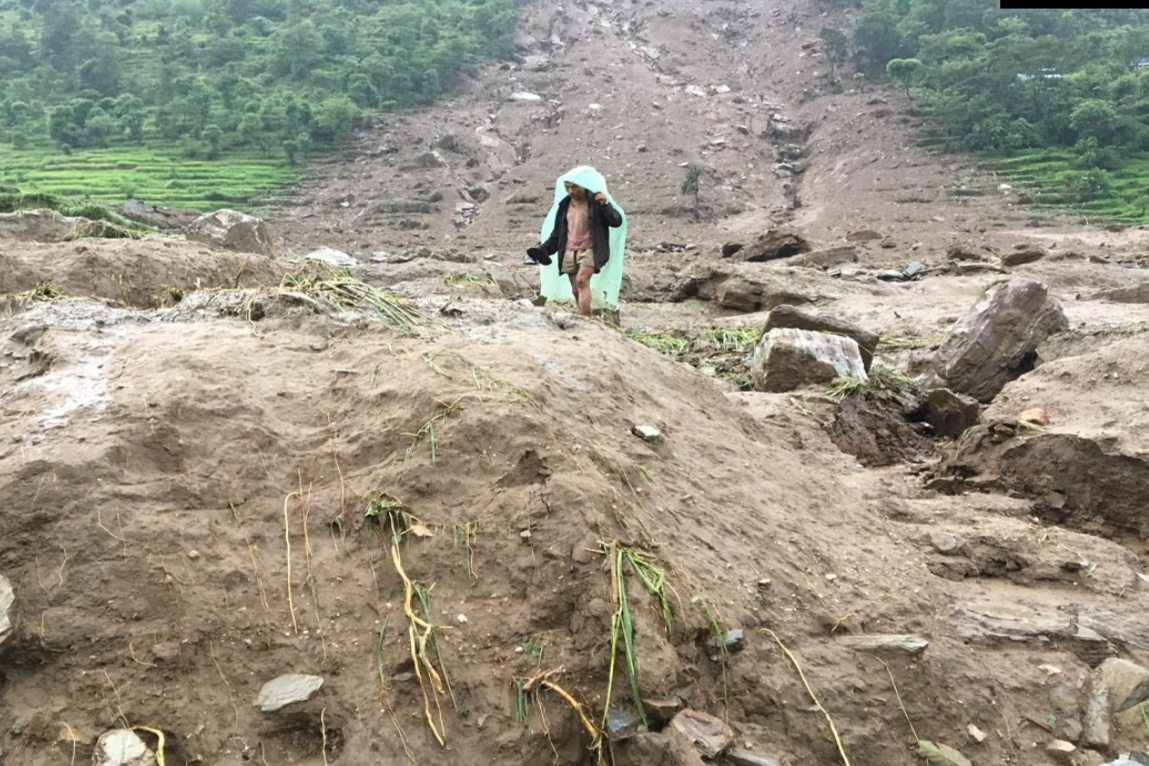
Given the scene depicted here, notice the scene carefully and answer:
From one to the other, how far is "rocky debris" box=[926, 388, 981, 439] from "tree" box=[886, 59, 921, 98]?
78.8ft

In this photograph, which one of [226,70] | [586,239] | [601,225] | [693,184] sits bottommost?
[693,184]

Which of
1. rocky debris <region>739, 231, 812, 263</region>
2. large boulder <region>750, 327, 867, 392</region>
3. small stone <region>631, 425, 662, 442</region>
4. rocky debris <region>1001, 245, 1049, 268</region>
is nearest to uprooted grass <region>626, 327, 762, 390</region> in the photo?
large boulder <region>750, 327, 867, 392</region>

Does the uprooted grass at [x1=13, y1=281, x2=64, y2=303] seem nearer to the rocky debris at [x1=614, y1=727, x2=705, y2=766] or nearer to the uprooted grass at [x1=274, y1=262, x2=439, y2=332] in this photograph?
the uprooted grass at [x1=274, y1=262, x2=439, y2=332]

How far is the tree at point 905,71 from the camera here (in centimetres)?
2603

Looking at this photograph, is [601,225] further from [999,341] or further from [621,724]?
[621,724]

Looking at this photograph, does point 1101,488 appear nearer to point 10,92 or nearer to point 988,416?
point 988,416

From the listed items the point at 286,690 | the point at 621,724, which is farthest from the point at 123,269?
the point at 621,724

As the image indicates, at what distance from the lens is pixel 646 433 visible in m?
3.18

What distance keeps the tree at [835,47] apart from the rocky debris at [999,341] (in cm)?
2729

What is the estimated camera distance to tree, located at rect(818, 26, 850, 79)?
101 ft

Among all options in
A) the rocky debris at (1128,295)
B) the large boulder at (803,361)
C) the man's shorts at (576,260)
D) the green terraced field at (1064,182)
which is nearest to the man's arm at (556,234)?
the man's shorts at (576,260)

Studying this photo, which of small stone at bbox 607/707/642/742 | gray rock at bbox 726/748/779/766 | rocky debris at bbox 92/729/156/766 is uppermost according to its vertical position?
rocky debris at bbox 92/729/156/766

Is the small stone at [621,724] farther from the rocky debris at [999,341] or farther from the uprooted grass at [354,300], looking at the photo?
the rocky debris at [999,341]

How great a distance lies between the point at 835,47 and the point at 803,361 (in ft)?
96.0
